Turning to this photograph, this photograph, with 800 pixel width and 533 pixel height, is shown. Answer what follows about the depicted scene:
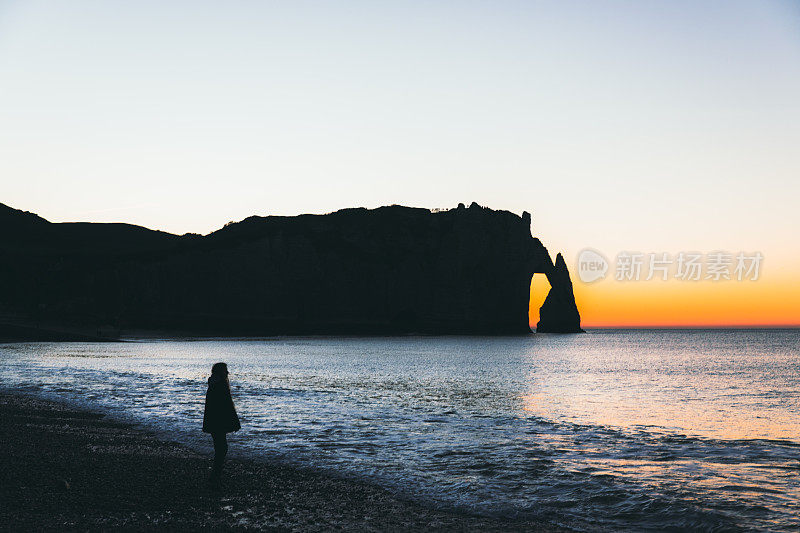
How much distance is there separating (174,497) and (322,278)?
17560 centimetres

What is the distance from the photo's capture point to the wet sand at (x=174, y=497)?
10.6 metres

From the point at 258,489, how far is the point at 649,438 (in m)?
15.0

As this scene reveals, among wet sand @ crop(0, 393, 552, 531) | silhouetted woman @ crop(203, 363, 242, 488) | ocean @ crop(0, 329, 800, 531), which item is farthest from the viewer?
silhouetted woman @ crop(203, 363, 242, 488)

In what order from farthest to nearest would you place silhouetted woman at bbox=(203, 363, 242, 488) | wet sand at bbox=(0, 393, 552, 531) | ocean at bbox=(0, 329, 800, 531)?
silhouetted woman at bbox=(203, 363, 242, 488) < ocean at bbox=(0, 329, 800, 531) < wet sand at bbox=(0, 393, 552, 531)

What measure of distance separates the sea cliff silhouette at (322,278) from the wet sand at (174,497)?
164 meters

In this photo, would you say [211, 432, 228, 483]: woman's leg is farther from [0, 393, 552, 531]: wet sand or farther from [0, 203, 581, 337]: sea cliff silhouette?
[0, 203, 581, 337]: sea cliff silhouette

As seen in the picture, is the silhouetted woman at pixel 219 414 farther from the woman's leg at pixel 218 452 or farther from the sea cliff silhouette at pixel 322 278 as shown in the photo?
the sea cliff silhouette at pixel 322 278

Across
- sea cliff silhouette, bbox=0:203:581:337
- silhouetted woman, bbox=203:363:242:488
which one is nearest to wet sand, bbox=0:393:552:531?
silhouetted woman, bbox=203:363:242:488

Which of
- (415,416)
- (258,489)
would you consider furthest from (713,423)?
(258,489)

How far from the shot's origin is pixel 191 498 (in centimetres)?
1222

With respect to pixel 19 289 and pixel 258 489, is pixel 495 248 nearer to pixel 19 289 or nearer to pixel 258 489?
pixel 19 289

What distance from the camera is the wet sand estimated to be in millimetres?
10617

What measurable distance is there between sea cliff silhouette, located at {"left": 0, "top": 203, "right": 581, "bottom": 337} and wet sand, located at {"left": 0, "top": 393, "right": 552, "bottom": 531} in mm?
163997

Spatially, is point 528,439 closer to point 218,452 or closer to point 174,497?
point 218,452
